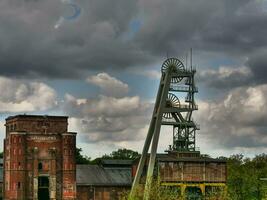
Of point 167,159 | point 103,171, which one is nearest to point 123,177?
point 103,171

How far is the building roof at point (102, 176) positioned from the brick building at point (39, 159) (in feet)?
9.54

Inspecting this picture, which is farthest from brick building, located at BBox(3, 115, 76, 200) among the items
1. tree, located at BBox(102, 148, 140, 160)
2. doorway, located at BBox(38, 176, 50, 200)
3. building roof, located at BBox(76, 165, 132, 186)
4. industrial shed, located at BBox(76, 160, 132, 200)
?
tree, located at BBox(102, 148, 140, 160)

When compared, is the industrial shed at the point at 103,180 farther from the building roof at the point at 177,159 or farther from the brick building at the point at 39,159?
the building roof at the point at 177,159

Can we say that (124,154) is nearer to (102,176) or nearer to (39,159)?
(102,176)

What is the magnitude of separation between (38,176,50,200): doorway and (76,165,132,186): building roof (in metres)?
4.09

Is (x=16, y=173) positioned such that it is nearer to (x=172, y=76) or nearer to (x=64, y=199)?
(x=64, y=199)

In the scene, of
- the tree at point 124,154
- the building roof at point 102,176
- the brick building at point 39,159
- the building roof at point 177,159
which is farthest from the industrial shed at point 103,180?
the tree at point 124,154

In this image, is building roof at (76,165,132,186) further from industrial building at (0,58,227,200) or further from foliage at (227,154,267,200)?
foliage at (227,154,267,200)

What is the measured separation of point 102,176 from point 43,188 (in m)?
8.79

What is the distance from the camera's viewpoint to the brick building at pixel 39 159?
250 ft

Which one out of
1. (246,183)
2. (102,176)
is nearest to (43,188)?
(102,176)

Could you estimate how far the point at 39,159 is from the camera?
77.8m

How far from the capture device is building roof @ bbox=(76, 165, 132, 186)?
81350 mm

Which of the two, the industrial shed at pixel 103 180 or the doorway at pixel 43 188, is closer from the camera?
the doorway at pixel 43 188
